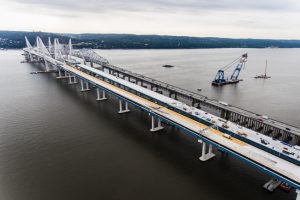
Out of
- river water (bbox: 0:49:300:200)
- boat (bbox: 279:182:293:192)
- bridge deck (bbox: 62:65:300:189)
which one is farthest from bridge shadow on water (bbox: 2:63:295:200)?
bridge deck (bbox: 62:65:300:189)

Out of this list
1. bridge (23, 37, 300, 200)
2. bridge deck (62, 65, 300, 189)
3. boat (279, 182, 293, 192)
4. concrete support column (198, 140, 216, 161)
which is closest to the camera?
bridge deck (62, 65, 300, 189)

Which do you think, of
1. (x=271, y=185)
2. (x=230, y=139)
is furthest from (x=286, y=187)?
(x=230, y=139)

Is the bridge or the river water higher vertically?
the bridge

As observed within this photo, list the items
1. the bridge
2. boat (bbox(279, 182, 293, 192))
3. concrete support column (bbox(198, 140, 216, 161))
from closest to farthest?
1. the bridge
2. boat (bbox(279, 182, 293, 192))
3. concrete support column (bbox(198, 140, 216, 161))

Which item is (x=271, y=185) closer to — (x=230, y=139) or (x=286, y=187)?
(x=286, y=187)

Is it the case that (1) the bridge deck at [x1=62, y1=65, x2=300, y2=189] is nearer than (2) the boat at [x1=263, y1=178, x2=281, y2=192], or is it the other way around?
(1) the bridge deck at [x1=62, y1=65, x2=300, y2=189]

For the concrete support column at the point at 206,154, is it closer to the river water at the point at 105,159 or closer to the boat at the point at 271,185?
the river water at the point at 105,159

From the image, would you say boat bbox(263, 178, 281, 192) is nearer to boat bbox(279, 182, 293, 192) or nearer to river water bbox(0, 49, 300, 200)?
Answer: boat bbox(279, 182, 293, 192)

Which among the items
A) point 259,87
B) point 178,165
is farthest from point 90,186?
point 259,87

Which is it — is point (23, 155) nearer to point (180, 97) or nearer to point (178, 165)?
point (178, 165)

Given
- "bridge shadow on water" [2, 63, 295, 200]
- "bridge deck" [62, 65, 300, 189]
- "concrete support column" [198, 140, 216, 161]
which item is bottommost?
"bridge shadow on water" [2, 63, 295, 200]

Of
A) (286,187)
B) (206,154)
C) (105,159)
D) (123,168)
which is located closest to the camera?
(286,187)
